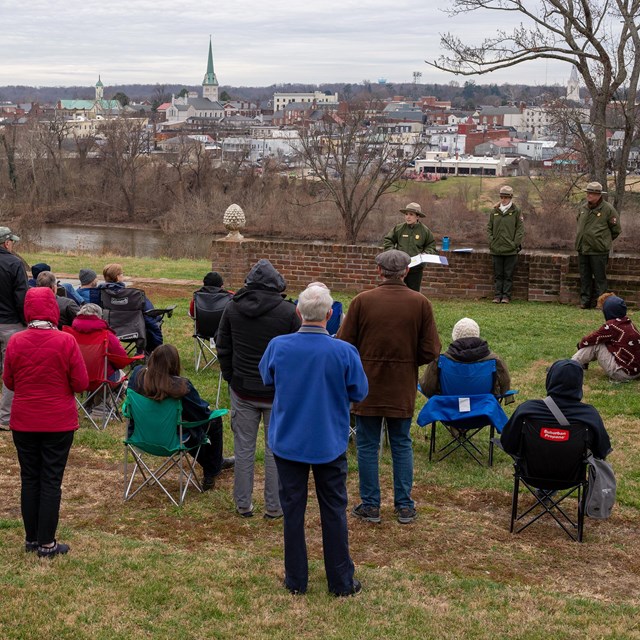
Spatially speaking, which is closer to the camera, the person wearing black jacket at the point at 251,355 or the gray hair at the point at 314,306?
the gray hair at the point at 314,306

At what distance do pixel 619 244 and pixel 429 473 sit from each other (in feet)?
125

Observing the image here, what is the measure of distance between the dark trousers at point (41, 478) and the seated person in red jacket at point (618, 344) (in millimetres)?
5733

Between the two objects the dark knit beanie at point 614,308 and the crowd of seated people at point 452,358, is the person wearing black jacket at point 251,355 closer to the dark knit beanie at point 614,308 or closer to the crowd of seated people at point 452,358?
the crowd of seated people at point 452,358

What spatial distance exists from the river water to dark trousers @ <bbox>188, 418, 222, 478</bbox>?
834 inches

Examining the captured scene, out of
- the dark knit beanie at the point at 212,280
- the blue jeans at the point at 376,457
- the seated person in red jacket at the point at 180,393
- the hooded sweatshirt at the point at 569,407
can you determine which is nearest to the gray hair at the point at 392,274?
the blue jeans at the point at 376,457

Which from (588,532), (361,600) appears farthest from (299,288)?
(361,600)

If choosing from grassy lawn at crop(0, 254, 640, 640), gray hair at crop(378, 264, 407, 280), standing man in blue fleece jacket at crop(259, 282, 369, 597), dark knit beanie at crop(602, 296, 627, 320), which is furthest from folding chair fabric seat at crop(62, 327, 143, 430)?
dark knit beanie at crop(602, 296, 627, 320)

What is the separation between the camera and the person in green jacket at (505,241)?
46.0 ft

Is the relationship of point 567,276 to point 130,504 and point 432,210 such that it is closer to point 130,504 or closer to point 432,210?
point 130,504

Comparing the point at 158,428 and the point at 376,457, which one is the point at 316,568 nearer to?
the point at 376,457

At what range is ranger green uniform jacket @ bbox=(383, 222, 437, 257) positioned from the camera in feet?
41.2

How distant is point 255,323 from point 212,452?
119 centimetres

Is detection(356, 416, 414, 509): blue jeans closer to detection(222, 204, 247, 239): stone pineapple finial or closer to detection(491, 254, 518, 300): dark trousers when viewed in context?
detection(491, 254, 518, 300): dark trousers

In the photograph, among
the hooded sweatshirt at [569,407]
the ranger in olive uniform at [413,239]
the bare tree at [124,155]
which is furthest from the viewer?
the bare tree at [124,155]
